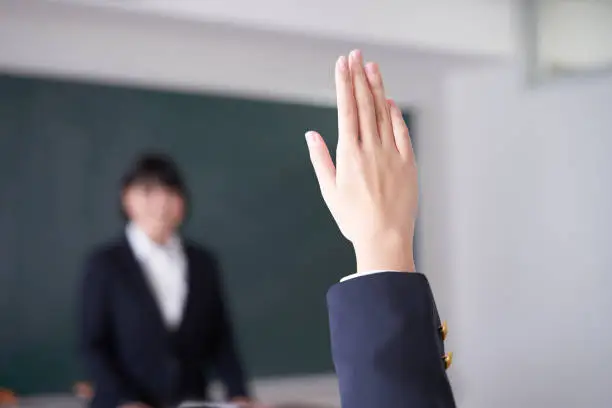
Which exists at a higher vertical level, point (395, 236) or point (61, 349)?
point (395, 236)

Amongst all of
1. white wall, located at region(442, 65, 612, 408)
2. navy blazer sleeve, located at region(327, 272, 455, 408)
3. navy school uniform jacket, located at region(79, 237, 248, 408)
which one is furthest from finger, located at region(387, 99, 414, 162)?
white wall, located at region(442, 65, 612, 408)

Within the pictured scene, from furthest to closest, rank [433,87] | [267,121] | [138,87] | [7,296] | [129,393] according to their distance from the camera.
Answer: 1. [433,87]
2. [267,121]
3. [138,87]
4. [7,296]
5. [129,393]

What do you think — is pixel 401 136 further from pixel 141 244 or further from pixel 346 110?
pixel 141 244

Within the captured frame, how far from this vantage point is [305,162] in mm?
3221

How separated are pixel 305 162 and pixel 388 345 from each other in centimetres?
269

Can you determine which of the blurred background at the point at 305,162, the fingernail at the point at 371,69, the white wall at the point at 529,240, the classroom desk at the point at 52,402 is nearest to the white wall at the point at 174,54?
the blurred background at the point at 305,162

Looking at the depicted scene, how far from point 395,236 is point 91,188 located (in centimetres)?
245

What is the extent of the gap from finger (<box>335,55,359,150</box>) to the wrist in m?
0.10

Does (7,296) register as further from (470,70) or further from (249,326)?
(470,70)

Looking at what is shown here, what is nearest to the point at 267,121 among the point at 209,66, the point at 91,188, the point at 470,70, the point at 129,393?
the point at 209,66

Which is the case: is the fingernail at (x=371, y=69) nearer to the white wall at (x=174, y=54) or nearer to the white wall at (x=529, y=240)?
the white wall at (x=174, y=54)

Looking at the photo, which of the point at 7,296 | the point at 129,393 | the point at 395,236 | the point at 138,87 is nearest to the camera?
the point at 395,236

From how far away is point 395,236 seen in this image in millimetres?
588

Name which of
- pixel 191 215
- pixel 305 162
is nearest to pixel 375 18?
pixel 305 162
